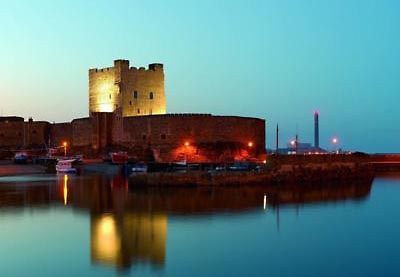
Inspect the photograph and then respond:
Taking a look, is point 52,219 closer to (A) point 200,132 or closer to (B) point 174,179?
(B) point 174,179

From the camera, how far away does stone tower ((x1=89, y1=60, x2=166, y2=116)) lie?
33.6 metres

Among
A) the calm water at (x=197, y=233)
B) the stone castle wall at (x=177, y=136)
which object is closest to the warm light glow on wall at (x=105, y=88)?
the stone castle wall at (x=177, y=136)

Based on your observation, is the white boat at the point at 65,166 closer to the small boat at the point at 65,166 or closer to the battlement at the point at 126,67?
the small boat at the point at 65,166

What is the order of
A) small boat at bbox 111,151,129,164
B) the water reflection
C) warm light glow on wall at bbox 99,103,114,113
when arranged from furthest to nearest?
warm light glow on wall at bbox 99,103,114,113 → small boat at bbox 111,151,129,164 → the water reflection

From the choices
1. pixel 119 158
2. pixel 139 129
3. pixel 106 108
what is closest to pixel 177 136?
pixel 139 129

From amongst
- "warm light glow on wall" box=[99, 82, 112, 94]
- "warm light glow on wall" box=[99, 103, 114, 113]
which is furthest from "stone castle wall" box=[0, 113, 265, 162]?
"warm light glow on wall" box=[99, 82, 112, 94]

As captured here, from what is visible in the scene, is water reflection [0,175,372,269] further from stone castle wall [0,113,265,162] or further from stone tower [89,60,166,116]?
stone tower [89,60,166,116]

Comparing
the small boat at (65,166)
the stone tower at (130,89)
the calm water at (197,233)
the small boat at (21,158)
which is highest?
the stone tower at (130,89)

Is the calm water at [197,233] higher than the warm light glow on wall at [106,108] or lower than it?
lower

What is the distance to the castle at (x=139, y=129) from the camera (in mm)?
28938

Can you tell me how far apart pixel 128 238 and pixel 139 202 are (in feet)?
16.6

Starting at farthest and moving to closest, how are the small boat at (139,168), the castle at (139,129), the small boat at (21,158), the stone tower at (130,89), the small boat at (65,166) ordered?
1. the stone tower at (130,89)
2. the small boat at (21,158)
3. the small boat at (65,166)
4. the castle at (139,129)
5. the small boat at (139,168)

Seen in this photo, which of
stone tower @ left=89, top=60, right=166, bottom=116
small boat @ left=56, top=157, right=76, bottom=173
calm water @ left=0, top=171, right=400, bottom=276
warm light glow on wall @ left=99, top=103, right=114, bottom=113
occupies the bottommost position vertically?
calm water @ left=0, top=171, right=400, bottom=276

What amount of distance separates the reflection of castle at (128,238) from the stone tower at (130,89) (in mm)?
20183
